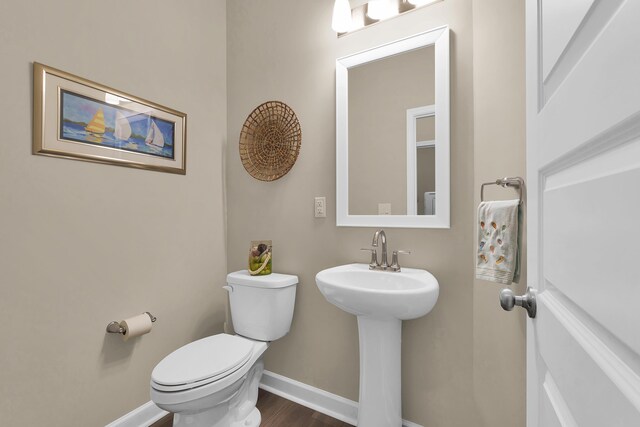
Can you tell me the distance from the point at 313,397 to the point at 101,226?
4.86 ft

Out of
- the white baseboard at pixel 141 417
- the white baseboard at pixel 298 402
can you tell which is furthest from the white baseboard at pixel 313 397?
the white baseboard at pixel 141 417

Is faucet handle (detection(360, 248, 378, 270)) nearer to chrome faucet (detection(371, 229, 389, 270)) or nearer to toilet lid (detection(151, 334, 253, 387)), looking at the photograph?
chrome faucet (detection(371, 229, 389, 270))

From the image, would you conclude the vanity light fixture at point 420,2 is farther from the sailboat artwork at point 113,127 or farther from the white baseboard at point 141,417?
the white baseboard at point 141,417

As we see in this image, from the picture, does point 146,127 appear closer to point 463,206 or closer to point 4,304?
point 4,304

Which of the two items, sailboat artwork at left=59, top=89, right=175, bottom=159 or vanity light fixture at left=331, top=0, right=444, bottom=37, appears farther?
vanity light fixture at left=331, top=0, right=444, bottom=37

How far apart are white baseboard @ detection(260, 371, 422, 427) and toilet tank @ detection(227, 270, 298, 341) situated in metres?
0.37

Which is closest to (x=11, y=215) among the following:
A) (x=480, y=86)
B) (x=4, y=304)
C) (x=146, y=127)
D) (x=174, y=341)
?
(x=4, y=304)

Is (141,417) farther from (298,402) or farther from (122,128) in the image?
(122,128)

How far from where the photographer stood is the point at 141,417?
159 cm

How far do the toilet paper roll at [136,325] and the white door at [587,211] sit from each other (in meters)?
1.62

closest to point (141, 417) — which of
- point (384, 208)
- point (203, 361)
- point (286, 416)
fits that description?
point (203, 361)

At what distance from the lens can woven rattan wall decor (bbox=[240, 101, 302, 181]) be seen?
184 centimetres

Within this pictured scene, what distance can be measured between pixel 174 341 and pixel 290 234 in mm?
938

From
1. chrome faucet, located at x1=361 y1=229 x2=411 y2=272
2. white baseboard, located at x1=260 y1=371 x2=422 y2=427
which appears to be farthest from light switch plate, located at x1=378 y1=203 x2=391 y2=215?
white baseboard, located at x1=260 y1=371 x2=422 y2=427
